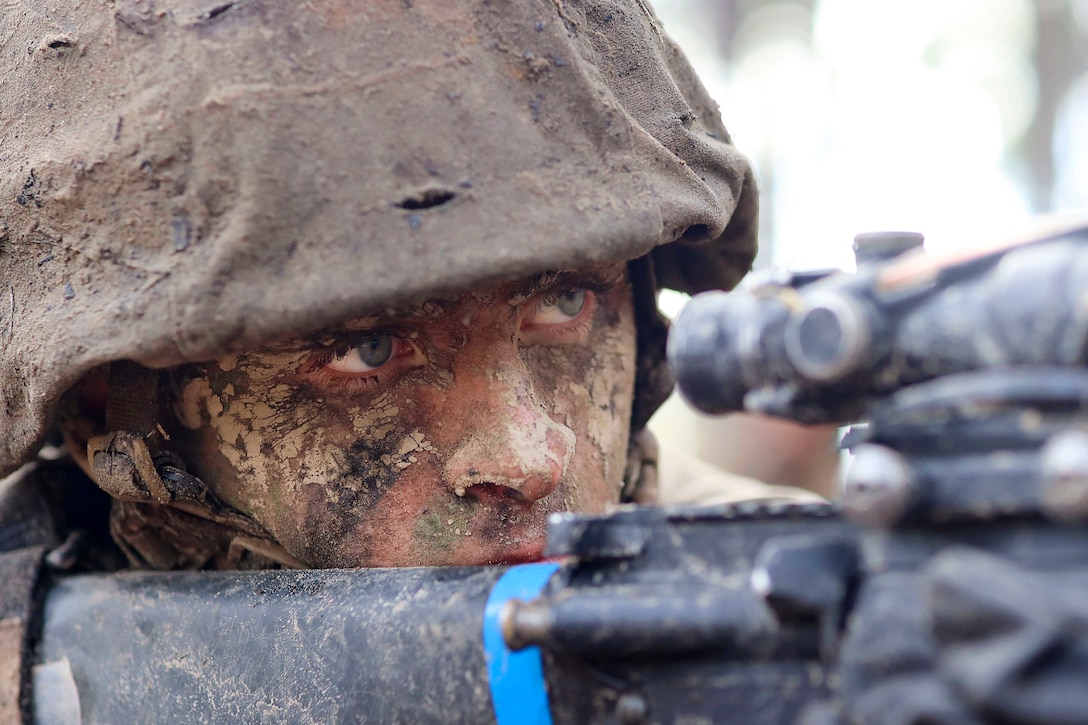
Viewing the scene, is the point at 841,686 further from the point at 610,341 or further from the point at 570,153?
the point at 610,341

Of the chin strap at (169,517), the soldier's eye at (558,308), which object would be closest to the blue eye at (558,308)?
the soldier's eye at (558,308)

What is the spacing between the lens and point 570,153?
1468 mm

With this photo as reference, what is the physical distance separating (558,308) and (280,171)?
56 centimetres

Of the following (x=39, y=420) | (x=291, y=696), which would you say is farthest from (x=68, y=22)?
(x=291, y=696)

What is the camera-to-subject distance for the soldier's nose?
149 centimetres

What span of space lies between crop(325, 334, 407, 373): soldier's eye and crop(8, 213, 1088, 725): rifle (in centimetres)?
39

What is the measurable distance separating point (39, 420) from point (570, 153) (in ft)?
2.90

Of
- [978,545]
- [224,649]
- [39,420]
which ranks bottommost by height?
[224,649]

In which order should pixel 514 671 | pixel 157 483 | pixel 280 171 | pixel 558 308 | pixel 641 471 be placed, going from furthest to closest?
pixel 641 471 → pixel 558 308 → pixel 157 483 → pixel 280 171 → pixel 514 671

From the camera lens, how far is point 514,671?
107 cm

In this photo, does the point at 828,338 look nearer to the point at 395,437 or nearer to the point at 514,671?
the point at 514,671

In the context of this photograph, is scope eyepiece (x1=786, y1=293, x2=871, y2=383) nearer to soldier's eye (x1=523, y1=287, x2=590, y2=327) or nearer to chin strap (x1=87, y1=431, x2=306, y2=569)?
soldier's eye (x1=523, y1=287, x2=590, y2=327)

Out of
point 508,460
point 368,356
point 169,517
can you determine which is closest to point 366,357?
point 368,356

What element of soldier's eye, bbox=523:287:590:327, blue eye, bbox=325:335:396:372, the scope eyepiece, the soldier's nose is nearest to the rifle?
the scope eyepiece
